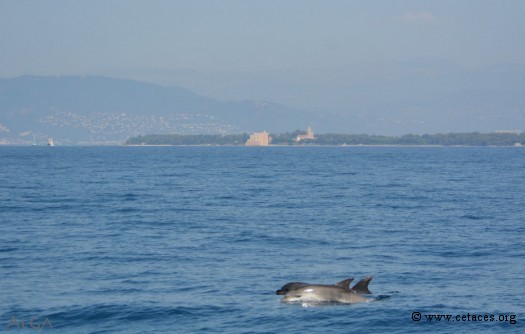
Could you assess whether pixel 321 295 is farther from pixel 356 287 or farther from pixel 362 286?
pixel 362 286

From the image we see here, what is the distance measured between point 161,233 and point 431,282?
45.4ft

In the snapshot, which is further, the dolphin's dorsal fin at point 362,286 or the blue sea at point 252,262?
the dolphin's dorsal fin at point 362,286

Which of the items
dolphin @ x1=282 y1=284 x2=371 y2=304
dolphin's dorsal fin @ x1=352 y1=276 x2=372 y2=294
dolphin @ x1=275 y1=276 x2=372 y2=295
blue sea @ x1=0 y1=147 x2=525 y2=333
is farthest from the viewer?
dolphin's dorsal fin @ x1=352 y1=276 x2=372 y2=294

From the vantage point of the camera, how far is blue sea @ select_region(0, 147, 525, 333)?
19.3 m

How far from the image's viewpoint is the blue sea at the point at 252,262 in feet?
63.3

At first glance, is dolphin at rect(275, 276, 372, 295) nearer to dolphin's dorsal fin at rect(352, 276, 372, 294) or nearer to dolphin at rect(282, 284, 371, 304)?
dolphin's dorsal fin at rect(352, 276, 372, 294)

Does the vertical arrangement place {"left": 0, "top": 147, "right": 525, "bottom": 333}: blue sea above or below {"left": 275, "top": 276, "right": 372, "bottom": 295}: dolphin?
below

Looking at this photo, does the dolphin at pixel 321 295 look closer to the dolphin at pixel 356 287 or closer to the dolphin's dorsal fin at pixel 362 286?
the dolphin at pixel 356 287

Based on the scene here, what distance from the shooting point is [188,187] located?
64.2 metres

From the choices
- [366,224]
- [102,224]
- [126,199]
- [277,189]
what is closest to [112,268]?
[102,224]

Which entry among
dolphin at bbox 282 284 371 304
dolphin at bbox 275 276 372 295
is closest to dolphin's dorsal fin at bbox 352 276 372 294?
dolphin at bbox 275 276 372 295

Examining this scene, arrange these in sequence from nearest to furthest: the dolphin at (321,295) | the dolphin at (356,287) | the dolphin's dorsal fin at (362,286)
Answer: the dolphin at (321,295) < the dolphin at (356,287) < the dolphin's dorsal fin at (362,286)

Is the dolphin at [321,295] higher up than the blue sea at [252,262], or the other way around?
the dolphin at [321,295]

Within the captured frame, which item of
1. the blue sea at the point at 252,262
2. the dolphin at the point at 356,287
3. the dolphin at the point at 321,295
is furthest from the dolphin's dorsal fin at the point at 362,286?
the dolphin at the point at 321,295
